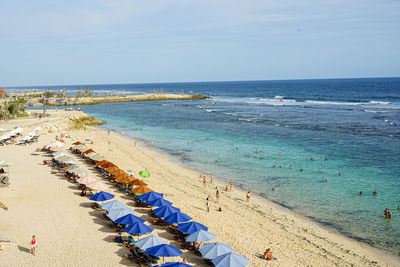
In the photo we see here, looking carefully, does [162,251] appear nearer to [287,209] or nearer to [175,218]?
[175,218]

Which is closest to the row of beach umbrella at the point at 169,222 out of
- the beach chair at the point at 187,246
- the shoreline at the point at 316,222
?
the beach chair at the point at 187,246

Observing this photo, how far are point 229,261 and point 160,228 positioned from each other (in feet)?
18.1

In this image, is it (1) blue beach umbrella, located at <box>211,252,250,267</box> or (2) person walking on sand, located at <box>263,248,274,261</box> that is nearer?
(1) blue beach umbrella, located at <box>211,252,250,267</box>

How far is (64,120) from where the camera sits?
52281mm

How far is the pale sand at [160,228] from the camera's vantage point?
13021mm

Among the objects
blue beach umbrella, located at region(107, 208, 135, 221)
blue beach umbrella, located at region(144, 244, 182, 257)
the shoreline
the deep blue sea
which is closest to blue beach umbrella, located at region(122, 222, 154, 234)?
blue beach umbrella, located at region(107, 208, 135, 221)

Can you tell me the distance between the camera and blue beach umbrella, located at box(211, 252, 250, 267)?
1123cm

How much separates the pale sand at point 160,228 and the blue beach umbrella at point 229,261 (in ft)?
5.44

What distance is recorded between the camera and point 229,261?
11.3 m

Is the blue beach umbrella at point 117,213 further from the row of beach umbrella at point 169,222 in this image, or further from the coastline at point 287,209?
the coastline at point 287,209

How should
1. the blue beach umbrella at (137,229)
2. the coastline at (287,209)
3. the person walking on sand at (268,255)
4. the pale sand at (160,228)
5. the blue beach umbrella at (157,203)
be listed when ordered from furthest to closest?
the blue beach umbrella at (157,203), the coastline at (287,209), the person walking on sand at (268,255), the blue beach umbrella at (137,229), the pale sand at (160,228)

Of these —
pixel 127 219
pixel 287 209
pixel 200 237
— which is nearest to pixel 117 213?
pixel 127 219

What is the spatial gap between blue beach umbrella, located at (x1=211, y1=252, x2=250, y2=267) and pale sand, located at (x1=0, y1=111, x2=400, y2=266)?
166 centimetres

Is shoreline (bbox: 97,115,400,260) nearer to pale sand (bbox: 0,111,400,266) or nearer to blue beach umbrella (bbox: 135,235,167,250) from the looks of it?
pale sand (bbox: 0,111,400,266)
